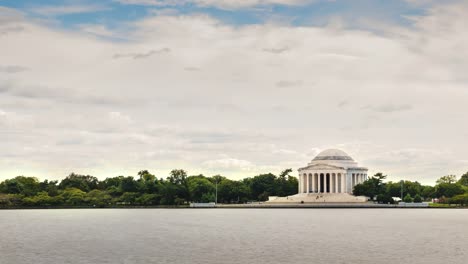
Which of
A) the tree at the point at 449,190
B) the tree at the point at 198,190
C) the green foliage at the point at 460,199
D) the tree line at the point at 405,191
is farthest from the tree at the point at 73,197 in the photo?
the tree at the point at 449,190

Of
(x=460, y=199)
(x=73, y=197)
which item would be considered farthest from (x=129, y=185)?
(x=460, y=199)

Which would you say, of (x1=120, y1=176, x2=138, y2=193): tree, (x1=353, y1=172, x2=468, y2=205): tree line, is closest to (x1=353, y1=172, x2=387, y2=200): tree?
(x1=353, y1=172, x2=468, y2=205): tree line

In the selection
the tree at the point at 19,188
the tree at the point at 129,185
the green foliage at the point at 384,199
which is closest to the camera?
the green foliage at the point at 384,199

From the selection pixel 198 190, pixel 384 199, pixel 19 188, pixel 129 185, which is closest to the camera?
pixel 384 199

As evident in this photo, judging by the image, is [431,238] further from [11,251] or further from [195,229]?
[11,251]

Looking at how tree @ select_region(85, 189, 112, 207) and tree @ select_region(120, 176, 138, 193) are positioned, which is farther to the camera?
tree @ select_region(120, 176, 138, 193)

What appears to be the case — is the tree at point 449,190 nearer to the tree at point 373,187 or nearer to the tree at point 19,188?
the tree at point 373,187

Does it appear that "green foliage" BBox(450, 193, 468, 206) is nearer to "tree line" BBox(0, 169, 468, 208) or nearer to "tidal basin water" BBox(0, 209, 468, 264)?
"tree line" BBox(0, 169, 468, 208)

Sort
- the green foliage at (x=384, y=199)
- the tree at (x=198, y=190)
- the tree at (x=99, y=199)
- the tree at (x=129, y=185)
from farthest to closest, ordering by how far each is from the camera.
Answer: the tree at (x=129, y=185)
the tree at (x=198, y=190)
the tree at (x=99, y=199)
the green foliage at (x=384, y=199)

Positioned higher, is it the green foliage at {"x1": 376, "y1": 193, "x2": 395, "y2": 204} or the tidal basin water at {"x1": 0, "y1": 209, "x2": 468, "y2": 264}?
the green foliage at {"x1": 376, "y1": 193, "x2": 395, "y2": 204}

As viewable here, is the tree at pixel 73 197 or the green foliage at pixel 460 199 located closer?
the green foliage at pixel 460 199

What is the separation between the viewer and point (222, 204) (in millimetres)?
186375

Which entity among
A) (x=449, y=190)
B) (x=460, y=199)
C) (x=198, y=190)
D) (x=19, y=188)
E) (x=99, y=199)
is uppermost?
(x=449, y=190)

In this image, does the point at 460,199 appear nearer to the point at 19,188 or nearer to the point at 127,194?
the point at 127,194
